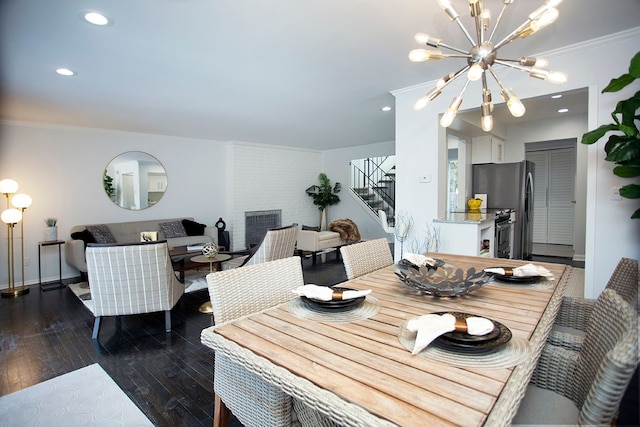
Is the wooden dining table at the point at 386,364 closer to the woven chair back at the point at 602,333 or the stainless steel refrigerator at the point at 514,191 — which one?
the woven chair back at the point at 602,333

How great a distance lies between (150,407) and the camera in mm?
1964

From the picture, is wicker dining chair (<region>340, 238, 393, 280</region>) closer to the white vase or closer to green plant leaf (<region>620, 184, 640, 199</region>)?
green plant leaf (<region>620, 184, 640, 199</region>)

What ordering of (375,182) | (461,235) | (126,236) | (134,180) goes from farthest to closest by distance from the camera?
(375,182) → (134,180) → (126,236) → (461,235)

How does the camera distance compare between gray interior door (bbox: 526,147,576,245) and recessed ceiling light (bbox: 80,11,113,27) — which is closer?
recessed ceiling light (bbox: 80,11,113,27)

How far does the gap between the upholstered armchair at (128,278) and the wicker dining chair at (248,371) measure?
163 cm

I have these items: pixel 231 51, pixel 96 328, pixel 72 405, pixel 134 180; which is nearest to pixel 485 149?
pixel 231 51

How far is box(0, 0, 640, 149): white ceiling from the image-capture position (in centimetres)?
210

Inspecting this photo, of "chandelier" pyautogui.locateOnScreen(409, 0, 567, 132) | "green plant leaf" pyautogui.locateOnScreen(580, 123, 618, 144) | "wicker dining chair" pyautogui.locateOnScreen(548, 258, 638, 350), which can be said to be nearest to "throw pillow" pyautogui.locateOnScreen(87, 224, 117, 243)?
"chandelier" pyautogui.locateOnScreen(409, 0, 567, 132)

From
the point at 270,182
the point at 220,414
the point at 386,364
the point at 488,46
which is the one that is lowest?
the point at 220,414

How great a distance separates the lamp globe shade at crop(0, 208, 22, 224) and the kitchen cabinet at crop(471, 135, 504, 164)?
23.0 feet

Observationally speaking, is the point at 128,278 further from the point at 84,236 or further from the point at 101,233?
the point at 101,233

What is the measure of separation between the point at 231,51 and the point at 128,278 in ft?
6.95

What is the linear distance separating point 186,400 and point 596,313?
7.17 feet

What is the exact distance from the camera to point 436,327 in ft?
Result: 3.29
